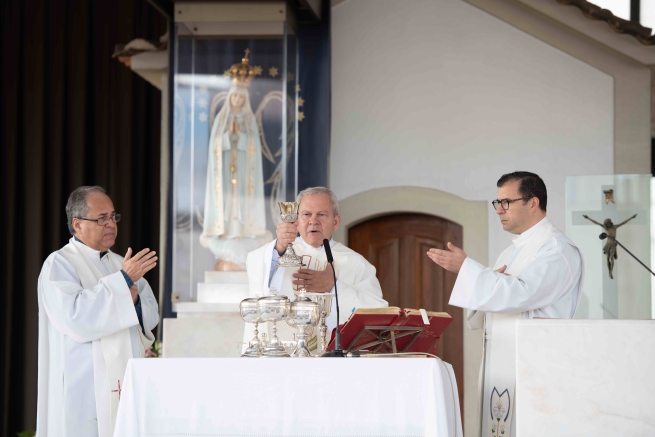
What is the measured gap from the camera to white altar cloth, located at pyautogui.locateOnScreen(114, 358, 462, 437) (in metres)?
3.06

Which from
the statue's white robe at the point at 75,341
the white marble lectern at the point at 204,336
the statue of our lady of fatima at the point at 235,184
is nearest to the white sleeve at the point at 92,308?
the statue's white robe at the point at 75,341

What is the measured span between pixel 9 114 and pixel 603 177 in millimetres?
5917

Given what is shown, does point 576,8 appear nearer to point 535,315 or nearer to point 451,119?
point 451,119

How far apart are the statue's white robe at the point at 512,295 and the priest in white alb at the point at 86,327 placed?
1.65 metres

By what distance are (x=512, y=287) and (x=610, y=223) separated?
239 centimetres

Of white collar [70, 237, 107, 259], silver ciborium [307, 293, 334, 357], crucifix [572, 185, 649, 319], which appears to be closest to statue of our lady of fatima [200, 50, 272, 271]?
white collar [70, 237, 107, 259]

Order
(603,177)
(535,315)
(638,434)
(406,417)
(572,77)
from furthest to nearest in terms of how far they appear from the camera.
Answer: (572,77) → (603,177) → (535,315) → (638,434) → (406,417)

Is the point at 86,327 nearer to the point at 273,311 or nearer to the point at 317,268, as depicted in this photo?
the point at 317,268

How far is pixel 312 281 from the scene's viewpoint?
4055mm

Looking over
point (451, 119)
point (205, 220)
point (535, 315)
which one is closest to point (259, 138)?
point (205, 220)

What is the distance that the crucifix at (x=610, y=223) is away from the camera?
6.14 meters

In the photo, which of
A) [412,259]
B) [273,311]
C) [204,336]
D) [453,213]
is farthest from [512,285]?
[412,259]

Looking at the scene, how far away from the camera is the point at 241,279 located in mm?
6629

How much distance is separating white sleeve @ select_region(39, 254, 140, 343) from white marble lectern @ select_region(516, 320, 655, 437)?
6.70 feet
